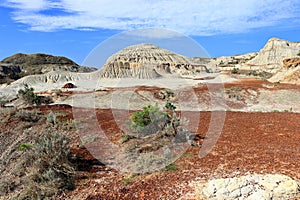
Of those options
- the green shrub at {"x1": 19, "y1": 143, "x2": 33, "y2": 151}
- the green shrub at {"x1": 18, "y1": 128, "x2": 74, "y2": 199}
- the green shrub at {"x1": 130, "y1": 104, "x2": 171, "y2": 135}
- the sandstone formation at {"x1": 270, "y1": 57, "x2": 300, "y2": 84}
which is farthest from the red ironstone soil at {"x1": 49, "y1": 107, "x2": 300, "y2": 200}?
the sandstone formation at {"x1": 270, "y1": 57, "x2": 300, "y2": 84}

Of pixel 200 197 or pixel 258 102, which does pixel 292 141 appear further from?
pixel 258 102

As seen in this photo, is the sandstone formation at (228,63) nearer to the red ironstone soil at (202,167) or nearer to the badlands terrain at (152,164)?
the badlands terrain at (152,164)

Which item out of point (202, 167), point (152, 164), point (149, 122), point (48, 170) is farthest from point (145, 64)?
point (202, 167)

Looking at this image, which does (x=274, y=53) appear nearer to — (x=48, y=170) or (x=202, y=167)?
(x=202, y=167)

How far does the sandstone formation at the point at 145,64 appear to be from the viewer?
5306 centimetres

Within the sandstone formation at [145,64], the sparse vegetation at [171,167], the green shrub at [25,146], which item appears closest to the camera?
the sparse vegetation at [171,167]

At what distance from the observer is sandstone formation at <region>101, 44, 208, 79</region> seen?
174 feet

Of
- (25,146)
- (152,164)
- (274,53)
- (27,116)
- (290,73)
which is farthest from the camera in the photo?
(274,53)

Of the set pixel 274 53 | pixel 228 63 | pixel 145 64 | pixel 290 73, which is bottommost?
pixel 290 73

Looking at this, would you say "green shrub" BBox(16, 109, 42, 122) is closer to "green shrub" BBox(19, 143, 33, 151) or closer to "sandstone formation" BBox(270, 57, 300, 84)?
"green shrub" BBox(19, 143, 33, 151)

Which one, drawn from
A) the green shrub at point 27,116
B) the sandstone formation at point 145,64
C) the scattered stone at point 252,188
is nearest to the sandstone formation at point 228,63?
the sandstone formation at point 145,64

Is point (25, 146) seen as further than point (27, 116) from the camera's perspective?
No

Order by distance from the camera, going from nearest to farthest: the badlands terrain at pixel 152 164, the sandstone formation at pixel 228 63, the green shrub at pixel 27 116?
1. the badlands terrain at pixel 152 164
2. the green shrub at pixel 27 116
3. the sandstone formation at pixel 228 63

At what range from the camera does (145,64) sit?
56250 millimetres
